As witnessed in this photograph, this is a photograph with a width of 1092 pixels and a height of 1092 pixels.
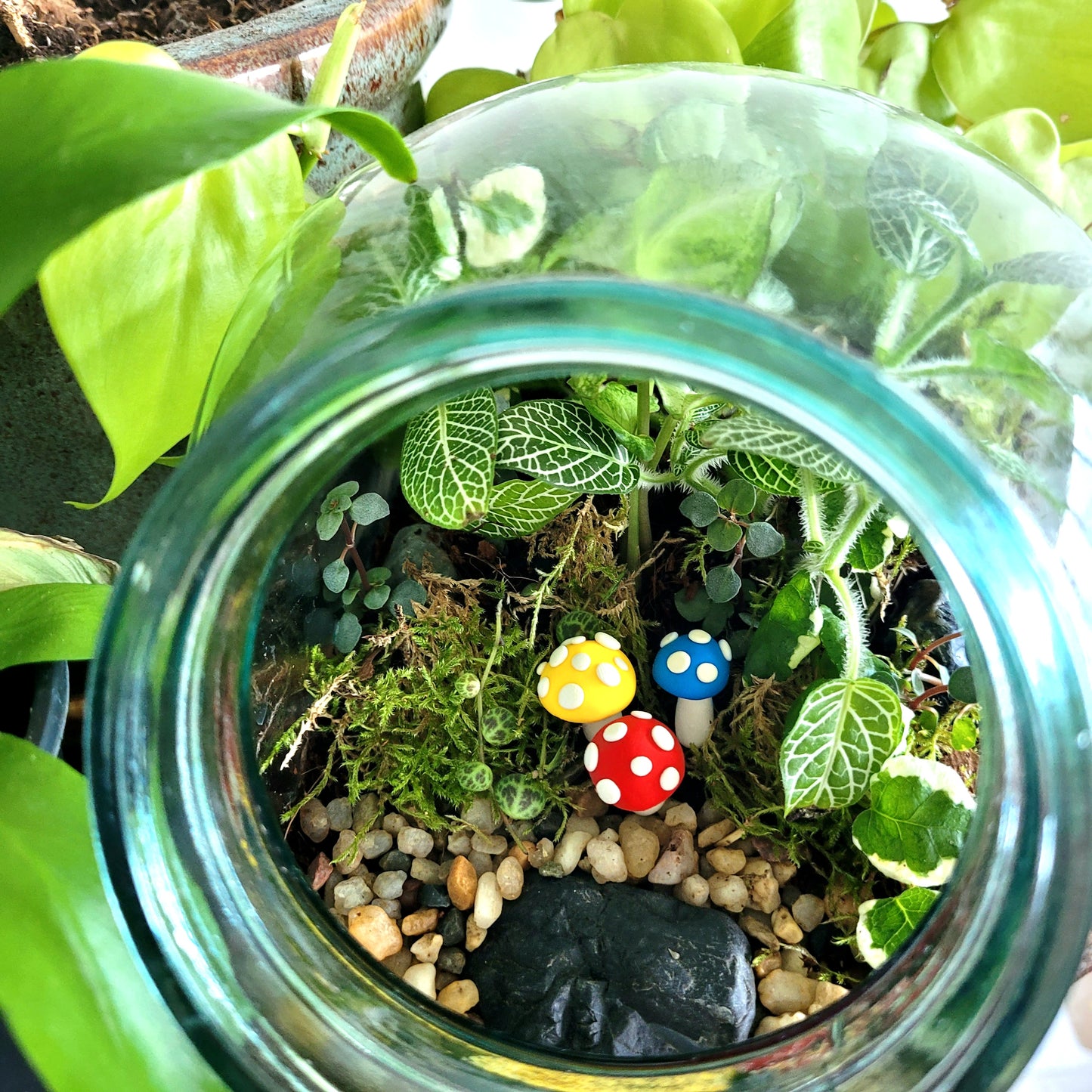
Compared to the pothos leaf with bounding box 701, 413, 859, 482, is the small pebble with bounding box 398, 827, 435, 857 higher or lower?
lower

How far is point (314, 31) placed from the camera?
324 millimetres

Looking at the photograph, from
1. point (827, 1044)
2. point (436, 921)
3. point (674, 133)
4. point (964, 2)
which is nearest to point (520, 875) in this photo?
point (436, 921)

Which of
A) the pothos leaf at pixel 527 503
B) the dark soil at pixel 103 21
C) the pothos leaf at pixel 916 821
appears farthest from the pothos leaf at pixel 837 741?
the dark soil at pixel 103 21

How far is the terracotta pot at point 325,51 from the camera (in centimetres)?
31

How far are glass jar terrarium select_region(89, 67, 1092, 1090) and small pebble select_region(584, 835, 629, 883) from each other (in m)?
0.09

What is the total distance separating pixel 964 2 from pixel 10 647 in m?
0.45

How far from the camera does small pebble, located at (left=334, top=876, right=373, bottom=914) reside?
0.36 m

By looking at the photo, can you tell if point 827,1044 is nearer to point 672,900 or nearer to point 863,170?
point 672,900

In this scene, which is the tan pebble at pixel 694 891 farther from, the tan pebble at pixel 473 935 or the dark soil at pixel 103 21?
the dark soil at pixel 103 21

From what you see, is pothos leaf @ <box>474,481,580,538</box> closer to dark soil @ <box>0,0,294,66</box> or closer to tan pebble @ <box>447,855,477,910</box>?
tan pebble @ <box>447,855,477,910</box>

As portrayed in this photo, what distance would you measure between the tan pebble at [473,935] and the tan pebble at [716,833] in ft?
0.30

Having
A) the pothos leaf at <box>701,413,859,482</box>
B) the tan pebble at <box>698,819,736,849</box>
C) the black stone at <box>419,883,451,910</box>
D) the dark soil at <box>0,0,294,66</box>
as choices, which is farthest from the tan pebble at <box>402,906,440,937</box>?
the dark soil at <box>0,0,294,66</box>

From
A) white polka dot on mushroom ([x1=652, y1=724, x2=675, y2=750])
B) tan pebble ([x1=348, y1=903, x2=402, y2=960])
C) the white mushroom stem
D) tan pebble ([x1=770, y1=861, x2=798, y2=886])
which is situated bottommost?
tan pebble ([x1=348, y1=903, x2=402, y2=960])

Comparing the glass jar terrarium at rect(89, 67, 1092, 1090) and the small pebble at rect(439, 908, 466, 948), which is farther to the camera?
the small pebble at rect(439, 908, 466, 948)
